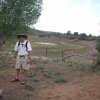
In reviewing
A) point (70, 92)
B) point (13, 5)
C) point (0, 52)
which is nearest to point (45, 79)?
point (70, 92)

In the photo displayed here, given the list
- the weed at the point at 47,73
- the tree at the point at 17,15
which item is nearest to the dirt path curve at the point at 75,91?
the weed at the point at 47,73

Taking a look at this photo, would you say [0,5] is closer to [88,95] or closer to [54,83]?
[54,83]

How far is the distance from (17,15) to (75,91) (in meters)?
6.59

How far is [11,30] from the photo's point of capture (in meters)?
16.1

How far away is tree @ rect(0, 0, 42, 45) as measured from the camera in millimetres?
15128

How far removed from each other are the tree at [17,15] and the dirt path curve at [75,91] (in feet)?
17.7

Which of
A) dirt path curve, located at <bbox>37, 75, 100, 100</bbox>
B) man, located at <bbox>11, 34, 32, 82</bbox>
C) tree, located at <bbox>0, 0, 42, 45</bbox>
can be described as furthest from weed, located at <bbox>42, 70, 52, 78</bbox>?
tree, located at <bbox>0, 0, 42, 45</bbox>

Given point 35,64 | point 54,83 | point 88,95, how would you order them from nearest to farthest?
point 88,95 → point 54,83 → point 35,64

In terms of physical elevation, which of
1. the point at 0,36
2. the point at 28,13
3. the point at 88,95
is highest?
the point at 28,13

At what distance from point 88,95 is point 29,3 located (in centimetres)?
704

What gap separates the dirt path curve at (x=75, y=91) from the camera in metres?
9.66

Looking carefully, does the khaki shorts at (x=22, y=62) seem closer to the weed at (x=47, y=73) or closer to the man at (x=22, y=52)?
the man at (x=22, y=52)

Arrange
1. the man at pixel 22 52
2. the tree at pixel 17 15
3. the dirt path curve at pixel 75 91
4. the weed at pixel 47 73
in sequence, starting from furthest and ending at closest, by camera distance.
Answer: the tree at pixel 17 15, the weed at pixel 47 73, the man at pixel 22 52, the dirt path curve at pixel 75 91

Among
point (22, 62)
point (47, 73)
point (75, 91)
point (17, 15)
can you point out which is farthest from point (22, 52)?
point (17, 15)
